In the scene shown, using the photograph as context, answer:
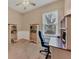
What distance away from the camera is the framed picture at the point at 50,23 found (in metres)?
7.05

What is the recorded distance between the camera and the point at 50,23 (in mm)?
7430

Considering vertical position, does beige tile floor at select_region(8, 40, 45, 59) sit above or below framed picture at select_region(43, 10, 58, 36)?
below

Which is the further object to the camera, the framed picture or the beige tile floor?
the framed picture

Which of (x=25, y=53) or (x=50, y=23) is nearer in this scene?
(x=25, y=53)

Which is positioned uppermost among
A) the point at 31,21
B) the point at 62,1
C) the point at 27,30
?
the point at 62,1

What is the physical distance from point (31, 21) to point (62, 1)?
294 centimetres

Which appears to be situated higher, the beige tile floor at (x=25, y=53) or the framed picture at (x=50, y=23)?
the framed picture at (x=50, y=23)

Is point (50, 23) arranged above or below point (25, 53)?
above

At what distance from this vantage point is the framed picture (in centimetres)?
705
